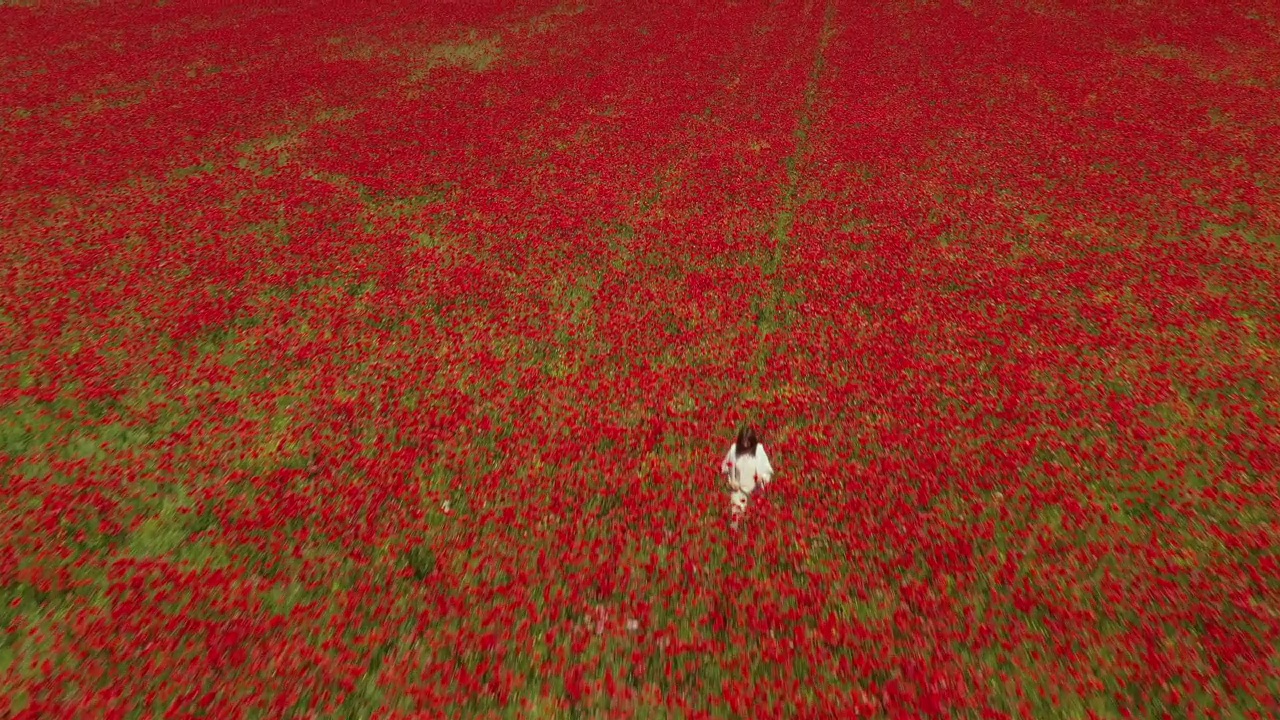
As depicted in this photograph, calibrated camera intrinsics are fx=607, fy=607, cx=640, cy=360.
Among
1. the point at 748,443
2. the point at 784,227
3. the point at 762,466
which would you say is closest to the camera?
the point at 748,443

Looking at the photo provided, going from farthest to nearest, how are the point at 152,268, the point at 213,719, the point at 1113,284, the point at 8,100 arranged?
the point at 8,100, the point at 152,268, the point at 1113,284, the point at 213,719

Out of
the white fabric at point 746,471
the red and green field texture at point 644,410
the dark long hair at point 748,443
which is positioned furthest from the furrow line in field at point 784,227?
the dark long hair at point 748,443

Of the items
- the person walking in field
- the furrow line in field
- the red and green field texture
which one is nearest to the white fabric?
the person walking in field

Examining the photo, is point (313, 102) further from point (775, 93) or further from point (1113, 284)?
point (1113, 284)

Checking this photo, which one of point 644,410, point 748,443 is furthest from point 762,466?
point 644,410

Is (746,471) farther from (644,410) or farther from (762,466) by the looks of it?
(644,410)

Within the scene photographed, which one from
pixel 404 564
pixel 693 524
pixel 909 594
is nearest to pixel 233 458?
pixel 404 564

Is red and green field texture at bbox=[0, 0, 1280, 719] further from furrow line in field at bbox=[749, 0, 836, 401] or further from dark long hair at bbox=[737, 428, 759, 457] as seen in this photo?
dark long hair at bbox=[737, 428, 759, 457]
